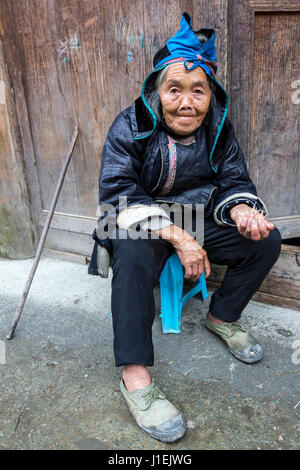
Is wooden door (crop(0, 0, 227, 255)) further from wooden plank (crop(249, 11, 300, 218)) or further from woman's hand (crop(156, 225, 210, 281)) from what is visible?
woman's hand (crop(156, 225, 210, 281))

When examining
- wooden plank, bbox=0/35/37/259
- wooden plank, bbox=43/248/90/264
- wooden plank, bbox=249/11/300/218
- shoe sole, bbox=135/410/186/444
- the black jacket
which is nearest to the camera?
shoe sole, bbox=135/410/186/444

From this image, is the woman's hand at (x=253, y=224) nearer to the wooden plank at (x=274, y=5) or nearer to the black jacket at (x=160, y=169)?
the black jacket at (x=160, y=169)

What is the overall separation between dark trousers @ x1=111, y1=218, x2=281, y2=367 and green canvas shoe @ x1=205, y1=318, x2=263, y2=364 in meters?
0.26

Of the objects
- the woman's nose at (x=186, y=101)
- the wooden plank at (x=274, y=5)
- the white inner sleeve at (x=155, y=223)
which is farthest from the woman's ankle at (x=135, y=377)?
the wooden plank at (x=274, y=5)

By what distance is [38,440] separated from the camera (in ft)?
5.25

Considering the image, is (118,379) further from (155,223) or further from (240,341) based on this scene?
(155,223)

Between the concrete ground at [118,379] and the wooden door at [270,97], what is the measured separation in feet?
2.69

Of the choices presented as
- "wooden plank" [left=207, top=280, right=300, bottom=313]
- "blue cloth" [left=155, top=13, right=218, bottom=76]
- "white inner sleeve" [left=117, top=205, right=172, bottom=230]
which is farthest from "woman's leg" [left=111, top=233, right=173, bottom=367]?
"wooden plank" [left=207, top=280, right=300, bottom=313]

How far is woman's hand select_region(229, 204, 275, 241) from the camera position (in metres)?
1.78

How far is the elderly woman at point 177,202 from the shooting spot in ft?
5.48

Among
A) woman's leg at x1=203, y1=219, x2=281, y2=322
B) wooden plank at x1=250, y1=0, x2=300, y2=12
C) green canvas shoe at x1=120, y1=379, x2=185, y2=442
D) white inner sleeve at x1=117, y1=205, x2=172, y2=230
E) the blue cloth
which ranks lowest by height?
green canvas shoe at x1=120, y1=379, x2=185, y2=442

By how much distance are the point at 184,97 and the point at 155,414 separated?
1497 mm

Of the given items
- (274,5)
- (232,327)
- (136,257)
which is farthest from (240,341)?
(274,5)

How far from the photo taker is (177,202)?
2.12 m
